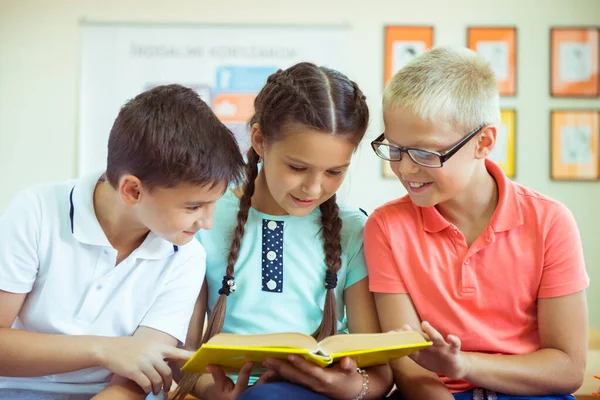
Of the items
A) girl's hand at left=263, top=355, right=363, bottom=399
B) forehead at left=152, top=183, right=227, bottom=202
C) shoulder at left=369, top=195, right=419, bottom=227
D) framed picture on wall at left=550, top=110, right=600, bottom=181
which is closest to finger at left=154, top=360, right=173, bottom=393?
girl's hand at left=263, top=355, right=363, bottom=399

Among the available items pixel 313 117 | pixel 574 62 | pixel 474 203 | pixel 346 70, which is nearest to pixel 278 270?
pixel 313 117

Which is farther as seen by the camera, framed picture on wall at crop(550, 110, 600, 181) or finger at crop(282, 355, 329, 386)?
framed picture on wall at crop(550, 110, 600, 181)

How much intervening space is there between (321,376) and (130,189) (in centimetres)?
55

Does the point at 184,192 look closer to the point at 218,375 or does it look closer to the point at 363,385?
the point at 218,375

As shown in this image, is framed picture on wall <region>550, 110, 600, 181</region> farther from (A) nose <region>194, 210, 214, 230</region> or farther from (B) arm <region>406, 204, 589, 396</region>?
(A) nose <region>194, 210, 214, 230</region>

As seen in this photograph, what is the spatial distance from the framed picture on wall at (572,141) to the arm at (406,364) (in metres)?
2.46

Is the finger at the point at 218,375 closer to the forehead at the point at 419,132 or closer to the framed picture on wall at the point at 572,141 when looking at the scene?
the forehead at the point at 419,132

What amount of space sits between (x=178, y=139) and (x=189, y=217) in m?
0.16

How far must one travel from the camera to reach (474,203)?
1.51 m

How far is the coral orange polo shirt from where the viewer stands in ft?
4.66

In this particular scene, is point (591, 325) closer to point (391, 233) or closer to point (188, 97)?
point (391, 233)

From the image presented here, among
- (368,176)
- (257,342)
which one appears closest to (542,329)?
(257,342)

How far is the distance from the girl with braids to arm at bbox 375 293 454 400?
0.04m

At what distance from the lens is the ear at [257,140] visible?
1.57 m
